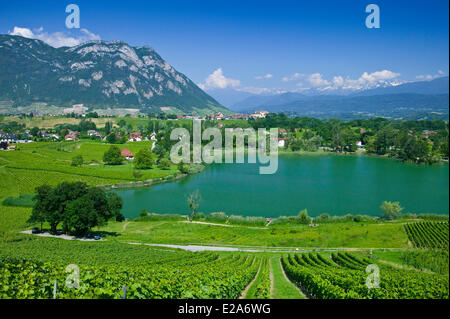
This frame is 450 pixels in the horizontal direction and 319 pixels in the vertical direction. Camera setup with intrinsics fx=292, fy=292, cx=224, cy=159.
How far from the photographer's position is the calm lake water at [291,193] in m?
20.9

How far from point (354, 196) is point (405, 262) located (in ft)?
→ 41.3

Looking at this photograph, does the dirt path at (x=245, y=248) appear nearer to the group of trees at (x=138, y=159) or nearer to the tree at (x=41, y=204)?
the tree at (x=41, y=204)

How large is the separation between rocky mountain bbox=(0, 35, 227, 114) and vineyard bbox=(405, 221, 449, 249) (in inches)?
816

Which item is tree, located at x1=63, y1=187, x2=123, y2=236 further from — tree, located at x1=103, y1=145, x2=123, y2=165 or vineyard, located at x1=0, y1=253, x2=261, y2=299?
tree, located at x1=103, y1=145, x2=123, y2=165

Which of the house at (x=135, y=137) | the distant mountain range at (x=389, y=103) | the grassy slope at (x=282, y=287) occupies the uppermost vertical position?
the distant mountain range at (x=389, y=103)

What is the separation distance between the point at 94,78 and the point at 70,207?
46.4 metres

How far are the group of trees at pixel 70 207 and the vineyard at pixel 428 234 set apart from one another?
15.7m

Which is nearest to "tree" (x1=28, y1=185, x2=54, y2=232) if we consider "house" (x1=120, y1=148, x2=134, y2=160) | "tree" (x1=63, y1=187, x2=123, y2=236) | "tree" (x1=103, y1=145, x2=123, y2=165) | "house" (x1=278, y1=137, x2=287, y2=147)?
"tree" (x1=63, y1=187, x2=123, y2=236)

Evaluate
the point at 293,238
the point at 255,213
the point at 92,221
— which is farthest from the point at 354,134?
the point at 92,221

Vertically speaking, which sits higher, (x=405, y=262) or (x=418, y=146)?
(x=418, y=146)

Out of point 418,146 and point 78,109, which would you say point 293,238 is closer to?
point 418,146

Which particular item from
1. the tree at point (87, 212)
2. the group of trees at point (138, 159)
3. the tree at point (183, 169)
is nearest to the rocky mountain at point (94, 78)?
the tree at point (87, 212)

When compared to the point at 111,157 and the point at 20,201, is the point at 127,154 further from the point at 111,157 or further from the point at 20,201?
the point at 20,201
